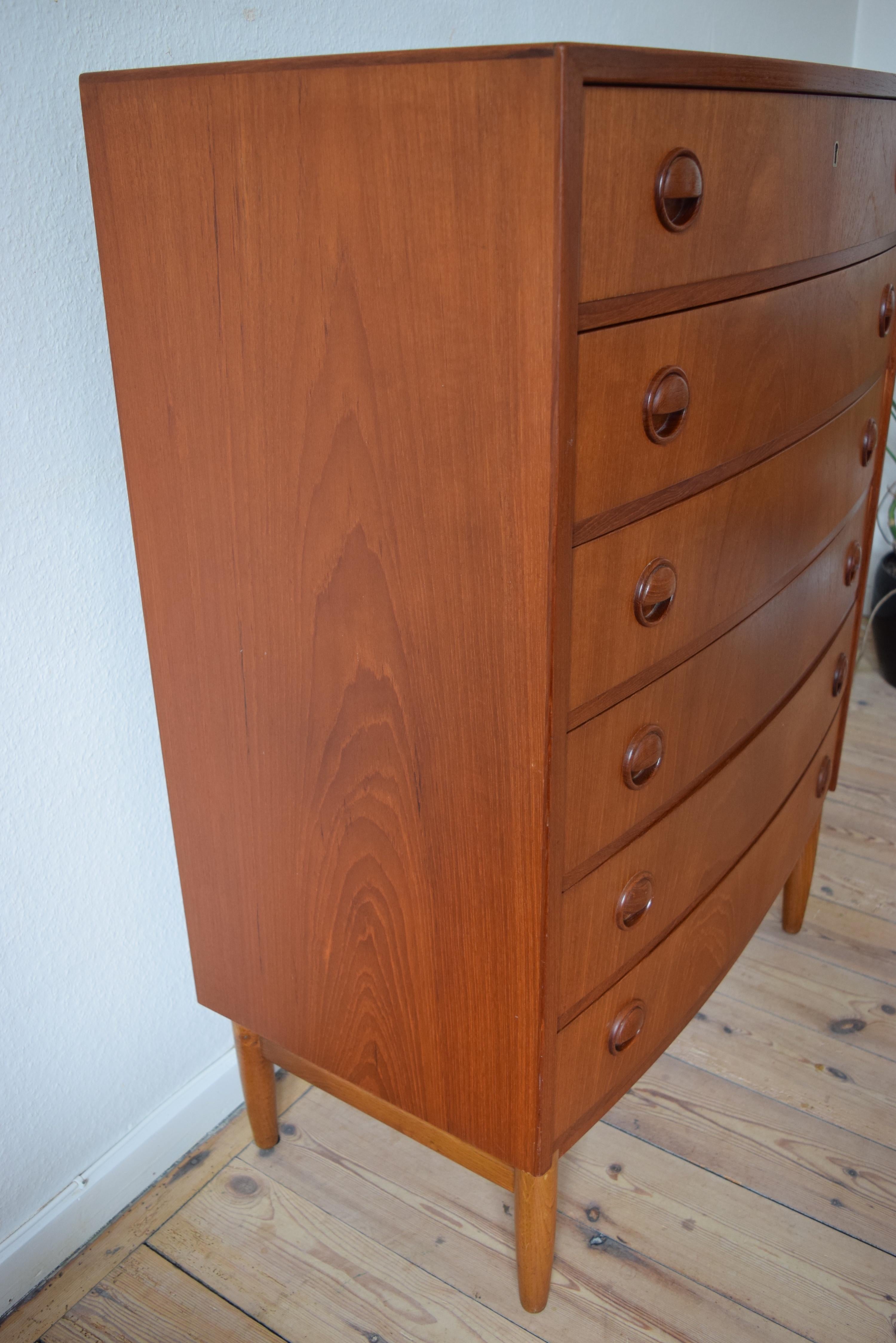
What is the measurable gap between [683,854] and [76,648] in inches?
24.5

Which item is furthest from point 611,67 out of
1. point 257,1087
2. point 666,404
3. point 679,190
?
point 257,1087

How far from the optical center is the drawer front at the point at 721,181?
65cm

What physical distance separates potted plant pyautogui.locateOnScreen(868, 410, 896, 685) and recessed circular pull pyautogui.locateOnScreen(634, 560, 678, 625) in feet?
5.47

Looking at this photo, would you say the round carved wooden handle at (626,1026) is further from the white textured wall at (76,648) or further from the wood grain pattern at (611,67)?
the wood grain pattern at (611,67)

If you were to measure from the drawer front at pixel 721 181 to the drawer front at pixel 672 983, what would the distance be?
619 mm

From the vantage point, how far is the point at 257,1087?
122 centimetres

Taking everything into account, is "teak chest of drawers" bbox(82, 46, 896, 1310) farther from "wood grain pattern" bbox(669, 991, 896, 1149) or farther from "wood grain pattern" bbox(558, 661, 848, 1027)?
"wood grain pattern" bbox(669, 991, 896, 1149)

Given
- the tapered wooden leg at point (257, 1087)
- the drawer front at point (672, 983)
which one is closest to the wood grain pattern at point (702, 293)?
the drawer front at point (672, 983)

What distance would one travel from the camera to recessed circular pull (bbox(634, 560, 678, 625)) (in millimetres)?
807

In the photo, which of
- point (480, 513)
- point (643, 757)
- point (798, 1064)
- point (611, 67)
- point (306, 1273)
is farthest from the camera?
point (798, 1064)

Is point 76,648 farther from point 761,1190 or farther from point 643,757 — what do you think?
point 761,1190

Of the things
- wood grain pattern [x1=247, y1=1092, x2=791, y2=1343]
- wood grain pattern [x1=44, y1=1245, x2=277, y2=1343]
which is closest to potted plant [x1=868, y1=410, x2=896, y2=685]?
wood grain pattern [x1=247, y1=1092, x2=791, y2=1343]

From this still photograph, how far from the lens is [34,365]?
3.01 ft

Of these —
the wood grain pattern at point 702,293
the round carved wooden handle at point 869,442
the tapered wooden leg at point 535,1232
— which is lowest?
the tapered wooden leg at point 535,1232
